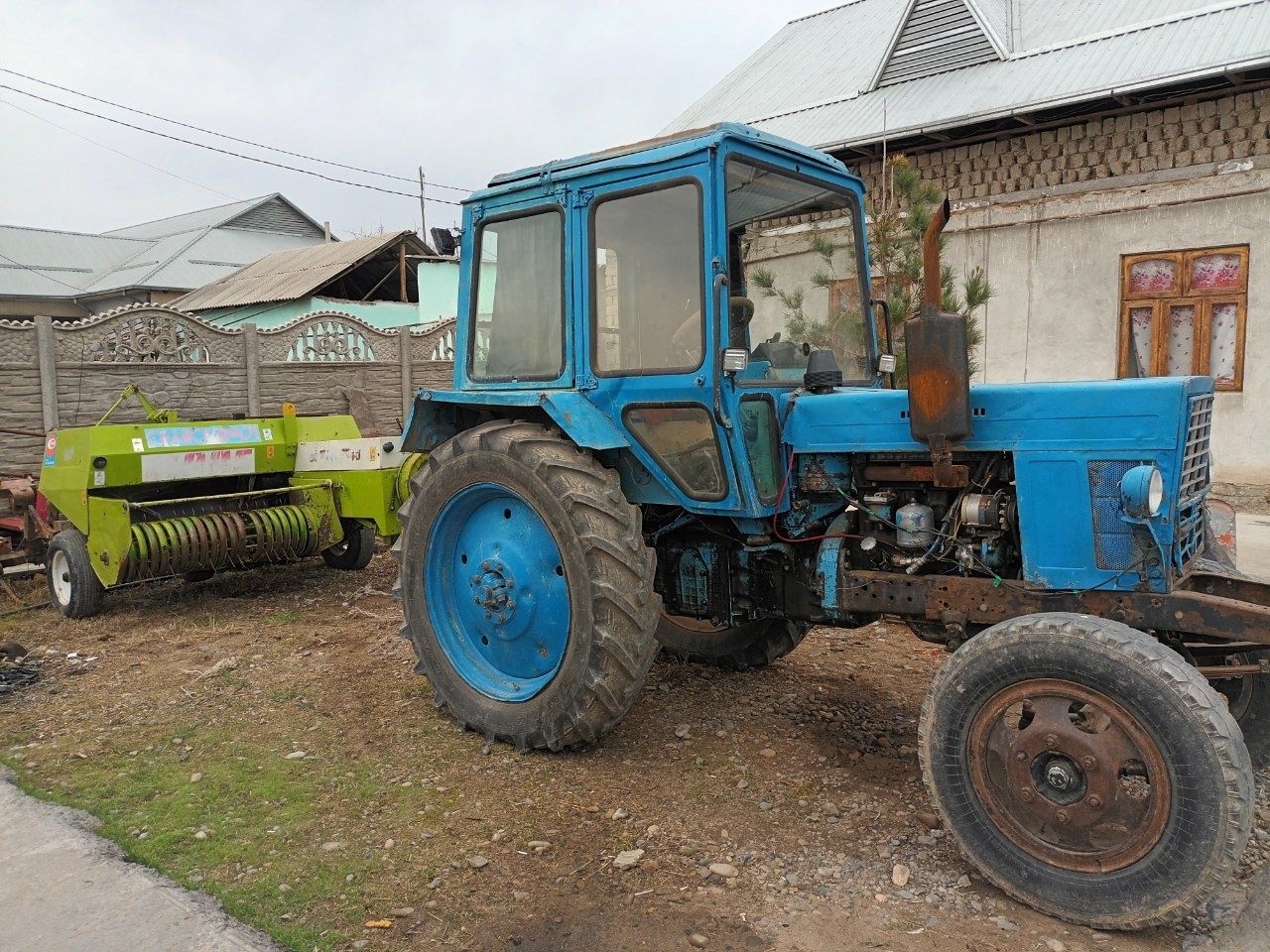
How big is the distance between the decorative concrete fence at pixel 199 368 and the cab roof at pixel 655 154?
5.44 meters

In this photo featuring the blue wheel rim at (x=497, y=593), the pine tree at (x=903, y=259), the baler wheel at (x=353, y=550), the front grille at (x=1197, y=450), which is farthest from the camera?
the baler wheel at (x=353, y=550)

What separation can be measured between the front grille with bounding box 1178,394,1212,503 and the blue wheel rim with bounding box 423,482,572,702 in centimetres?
218

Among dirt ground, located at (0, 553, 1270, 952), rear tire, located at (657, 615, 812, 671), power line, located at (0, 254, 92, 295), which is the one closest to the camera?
dirt ground, located at (0, 553, 1270, 952)

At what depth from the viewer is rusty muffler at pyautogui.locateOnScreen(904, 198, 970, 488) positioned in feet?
9.12

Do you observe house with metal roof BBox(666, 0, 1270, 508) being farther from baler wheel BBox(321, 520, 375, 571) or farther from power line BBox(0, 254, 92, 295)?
power line BBox(0, 254, 92, 295)

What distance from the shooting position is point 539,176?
3.88 meters

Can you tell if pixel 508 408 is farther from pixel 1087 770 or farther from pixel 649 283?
pixel 1087 770

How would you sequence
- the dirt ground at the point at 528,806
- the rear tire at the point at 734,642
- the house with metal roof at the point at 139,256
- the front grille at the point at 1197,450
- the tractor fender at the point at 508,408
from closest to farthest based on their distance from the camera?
the dirt ground at the point at 528,806 → the front grille at the point at 1197,450 → the tractor fender at the point at 508,408 → the rear tire at the point at 734,642 → the house with metal roof at the point at 139,256

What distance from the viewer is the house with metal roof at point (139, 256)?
21.2 meters

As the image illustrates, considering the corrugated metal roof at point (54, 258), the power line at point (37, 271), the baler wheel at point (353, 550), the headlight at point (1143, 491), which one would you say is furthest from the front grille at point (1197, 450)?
the power line at point (37, 271)

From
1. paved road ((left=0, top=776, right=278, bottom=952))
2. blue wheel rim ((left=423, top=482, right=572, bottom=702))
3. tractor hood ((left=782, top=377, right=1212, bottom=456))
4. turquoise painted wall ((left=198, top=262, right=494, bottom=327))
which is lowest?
paved road ((left=0, top=776, right=278, bottom=952))

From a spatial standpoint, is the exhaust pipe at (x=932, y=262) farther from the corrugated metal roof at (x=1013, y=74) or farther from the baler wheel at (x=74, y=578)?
the corrugated metal roof at (x=1013, y=74)

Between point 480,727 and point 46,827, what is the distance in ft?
5.12

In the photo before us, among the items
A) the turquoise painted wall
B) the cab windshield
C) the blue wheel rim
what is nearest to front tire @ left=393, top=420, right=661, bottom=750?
the blue wheel rim
